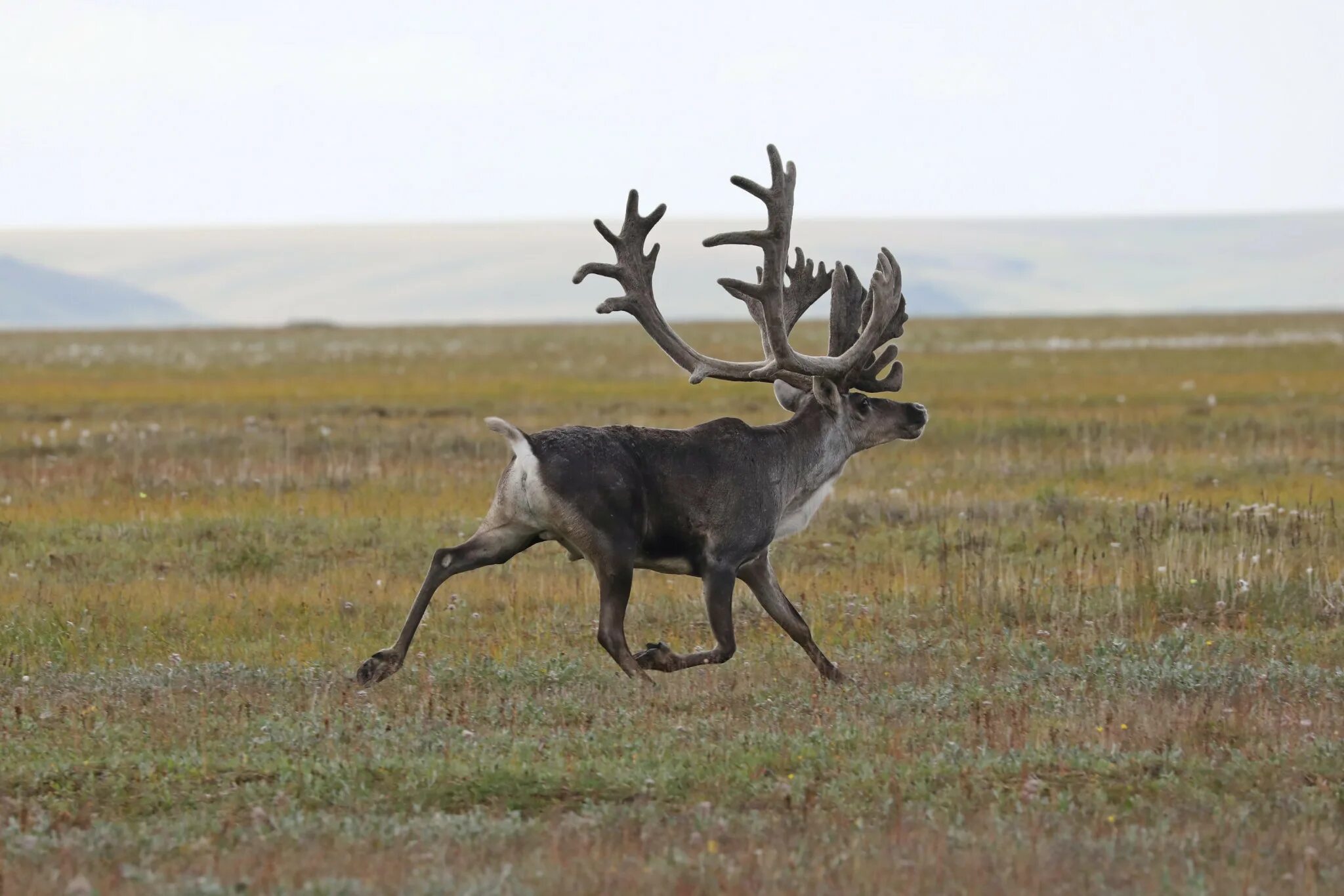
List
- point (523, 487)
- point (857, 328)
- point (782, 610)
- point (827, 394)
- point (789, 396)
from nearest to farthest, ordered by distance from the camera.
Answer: point (523, 487)
point (782, 610)
point (827, 394)
point (789, 396)
point (857, 328)

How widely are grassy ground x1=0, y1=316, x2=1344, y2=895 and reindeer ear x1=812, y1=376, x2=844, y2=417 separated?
1.55 metres

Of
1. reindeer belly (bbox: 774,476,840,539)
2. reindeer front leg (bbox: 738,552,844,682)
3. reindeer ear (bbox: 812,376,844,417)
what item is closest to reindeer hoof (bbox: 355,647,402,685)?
reindeer front leg (bbox: 738,552,844,682)

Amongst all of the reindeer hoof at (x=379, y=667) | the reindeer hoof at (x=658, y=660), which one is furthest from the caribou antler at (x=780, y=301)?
the reindeer hoof at (x=379, y=667)

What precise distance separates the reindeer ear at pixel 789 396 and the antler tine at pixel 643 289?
268mm

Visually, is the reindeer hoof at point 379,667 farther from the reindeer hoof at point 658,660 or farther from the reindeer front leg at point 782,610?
the reindeer front leg at point 782,610

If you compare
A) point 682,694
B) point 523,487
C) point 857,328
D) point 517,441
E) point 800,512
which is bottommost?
point 682,694

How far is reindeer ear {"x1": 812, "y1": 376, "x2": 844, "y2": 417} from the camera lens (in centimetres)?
1126

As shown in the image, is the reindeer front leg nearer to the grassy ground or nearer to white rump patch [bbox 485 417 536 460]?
the grassy ground

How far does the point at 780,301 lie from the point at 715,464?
1508 millimetres

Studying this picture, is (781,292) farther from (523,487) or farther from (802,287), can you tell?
(523,487)

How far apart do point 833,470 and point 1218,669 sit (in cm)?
267

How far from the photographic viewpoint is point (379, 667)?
31.8 feet

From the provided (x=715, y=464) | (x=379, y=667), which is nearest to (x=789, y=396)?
(x=715, y=464)

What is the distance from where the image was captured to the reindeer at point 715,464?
9609 mm
